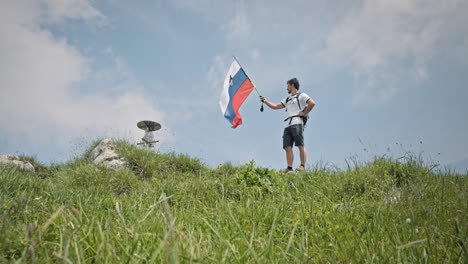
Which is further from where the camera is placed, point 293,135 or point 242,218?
point 293,135

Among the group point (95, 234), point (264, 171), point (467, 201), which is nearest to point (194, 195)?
point (264, 171)

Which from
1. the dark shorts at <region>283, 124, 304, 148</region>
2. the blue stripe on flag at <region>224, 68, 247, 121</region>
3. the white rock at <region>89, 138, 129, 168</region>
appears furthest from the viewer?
the blue stripe on flag at <region>224, 68, 247, 121</region>

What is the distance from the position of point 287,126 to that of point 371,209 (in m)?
5.36

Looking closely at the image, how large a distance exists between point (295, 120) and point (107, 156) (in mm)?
5690

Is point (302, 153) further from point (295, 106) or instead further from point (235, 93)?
point (235, 93)

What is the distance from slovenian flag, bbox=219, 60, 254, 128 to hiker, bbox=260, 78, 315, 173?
1.56 metres

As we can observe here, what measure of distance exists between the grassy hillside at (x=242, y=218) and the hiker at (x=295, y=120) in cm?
191

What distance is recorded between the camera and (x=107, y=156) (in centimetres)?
852

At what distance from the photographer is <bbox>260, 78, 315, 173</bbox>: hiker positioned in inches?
313

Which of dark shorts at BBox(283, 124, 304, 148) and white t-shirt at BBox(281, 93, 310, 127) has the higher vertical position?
white t-shirt at BBox(281, 93, 310, 127)

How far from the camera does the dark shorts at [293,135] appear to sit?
7.93 metres

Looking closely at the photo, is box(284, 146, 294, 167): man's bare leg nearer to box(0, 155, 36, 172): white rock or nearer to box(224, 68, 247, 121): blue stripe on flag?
box(224, 68, 247, 121): blue stripe on flag

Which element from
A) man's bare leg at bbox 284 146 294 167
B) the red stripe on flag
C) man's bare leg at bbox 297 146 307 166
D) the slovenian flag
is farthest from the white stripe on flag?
man's bare leg at bbox 297 146 307 166

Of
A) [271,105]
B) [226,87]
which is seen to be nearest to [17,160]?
[226,87]
